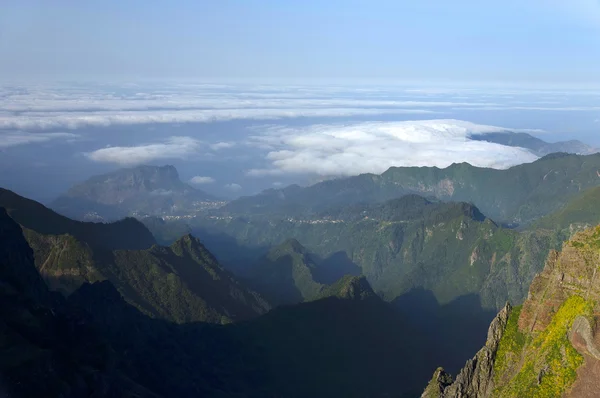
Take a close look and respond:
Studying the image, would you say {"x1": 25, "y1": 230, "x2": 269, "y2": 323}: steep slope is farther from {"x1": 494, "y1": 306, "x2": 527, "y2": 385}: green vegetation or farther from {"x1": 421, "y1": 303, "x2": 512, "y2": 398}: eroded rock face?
{"x1": 494, "y1": 306, "x2": 527, "y2": 385}: green vegetation

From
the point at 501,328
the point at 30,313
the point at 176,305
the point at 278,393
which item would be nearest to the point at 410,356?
the point at 278,393

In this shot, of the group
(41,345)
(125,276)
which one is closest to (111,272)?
(125,276)

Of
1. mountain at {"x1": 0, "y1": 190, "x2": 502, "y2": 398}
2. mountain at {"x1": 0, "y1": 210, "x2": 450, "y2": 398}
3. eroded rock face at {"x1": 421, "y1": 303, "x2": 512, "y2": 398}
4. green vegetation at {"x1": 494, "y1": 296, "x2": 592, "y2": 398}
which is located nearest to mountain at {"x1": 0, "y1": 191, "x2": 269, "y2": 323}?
mountain at {"x1": 0, "y1": 190, "x2": 502, "y2": 398}

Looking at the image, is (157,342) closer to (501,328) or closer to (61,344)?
(61,344)

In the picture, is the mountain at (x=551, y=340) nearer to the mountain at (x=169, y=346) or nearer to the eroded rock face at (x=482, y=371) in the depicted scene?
the eroded rock face at (x=482, y=371)

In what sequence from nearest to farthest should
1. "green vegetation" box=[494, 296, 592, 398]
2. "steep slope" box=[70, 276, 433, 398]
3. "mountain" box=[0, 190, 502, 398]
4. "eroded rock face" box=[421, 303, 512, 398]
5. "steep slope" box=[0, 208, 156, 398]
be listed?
"green vegetation" box=[494, 296, 592, 398] < "eroded rock face" box=[421, 303, 512, 398] < "steep slope" box=[0, 208, 156, 398] < "mountain" box=[0, 190, 502, 398] < "steep slope" box=[70, 276, 433, 398]

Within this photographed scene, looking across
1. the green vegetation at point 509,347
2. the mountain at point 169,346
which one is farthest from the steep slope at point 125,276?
the green vegetation at point 509,347
